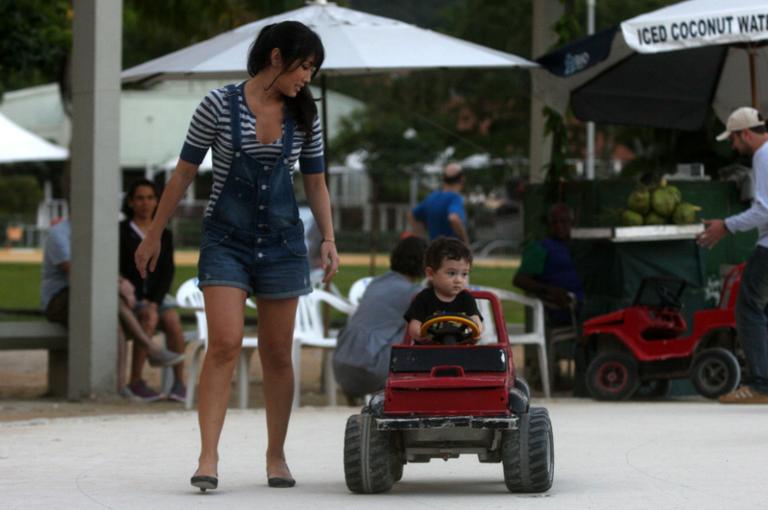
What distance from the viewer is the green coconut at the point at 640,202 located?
12.4m

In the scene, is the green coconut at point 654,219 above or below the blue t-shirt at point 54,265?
above

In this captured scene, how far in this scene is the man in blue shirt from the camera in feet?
48.3

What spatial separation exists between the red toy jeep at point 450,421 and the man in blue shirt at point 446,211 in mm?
7434

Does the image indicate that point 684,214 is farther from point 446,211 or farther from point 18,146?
point 18,146

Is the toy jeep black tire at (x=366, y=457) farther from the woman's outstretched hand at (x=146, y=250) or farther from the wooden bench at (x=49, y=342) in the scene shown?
Answer: the wooden bench at (x=49, y=342)

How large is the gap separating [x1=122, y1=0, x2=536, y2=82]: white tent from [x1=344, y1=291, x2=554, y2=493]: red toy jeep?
5.35m

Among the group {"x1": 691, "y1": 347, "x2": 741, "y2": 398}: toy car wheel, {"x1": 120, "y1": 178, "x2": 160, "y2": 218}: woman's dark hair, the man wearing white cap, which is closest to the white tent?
{"x1": 120, "y1": 178, "x2": 160, "y2": 218}: woman's dark hair

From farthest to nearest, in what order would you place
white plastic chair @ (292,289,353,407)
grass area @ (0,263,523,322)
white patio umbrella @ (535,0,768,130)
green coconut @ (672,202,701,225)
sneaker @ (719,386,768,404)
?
1. grass area @ (0,263,523,322)
2. white patio umbrella @ (535,0,768,130)
3. green coconut @ (672,202,701,225)
4. white plastic chair @ (292,289,353,407)
5. sneaker @ (719,386,768,404)

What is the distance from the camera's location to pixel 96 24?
1239 cm

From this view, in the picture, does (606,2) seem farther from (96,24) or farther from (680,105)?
(96,24)

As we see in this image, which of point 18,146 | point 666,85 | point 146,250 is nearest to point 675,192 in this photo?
point 666,85

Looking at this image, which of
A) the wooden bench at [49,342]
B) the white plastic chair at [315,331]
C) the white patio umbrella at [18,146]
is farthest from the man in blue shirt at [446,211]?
the white patio umbrella at [18,146]

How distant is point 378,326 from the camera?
36.6 feet

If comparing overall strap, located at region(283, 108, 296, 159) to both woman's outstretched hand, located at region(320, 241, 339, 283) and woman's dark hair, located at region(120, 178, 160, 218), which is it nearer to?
woman's outstretched hand, located at region(320, 241, 339, 283)
